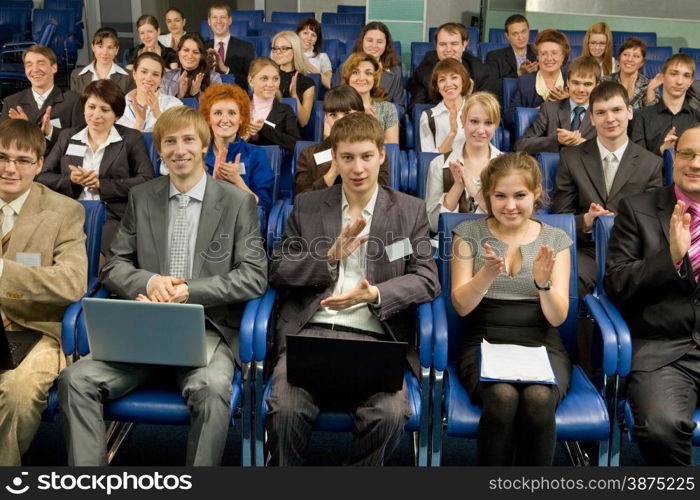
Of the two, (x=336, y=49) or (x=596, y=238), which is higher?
(x=336, y=49)

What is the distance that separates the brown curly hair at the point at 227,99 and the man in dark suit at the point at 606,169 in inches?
61.2

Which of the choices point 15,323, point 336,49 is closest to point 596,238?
point 15,323

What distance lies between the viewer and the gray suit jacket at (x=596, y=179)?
3559 mm

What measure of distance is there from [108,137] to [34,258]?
1198mm

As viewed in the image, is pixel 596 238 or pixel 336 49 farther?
pixel 336 49

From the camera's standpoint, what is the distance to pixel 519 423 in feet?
8.09

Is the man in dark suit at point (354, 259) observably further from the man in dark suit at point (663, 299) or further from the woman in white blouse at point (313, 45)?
the woman in white blouse at point (313, 45)

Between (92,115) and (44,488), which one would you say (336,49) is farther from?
(44,488)

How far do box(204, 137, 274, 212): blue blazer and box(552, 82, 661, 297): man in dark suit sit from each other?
1379 millimetres

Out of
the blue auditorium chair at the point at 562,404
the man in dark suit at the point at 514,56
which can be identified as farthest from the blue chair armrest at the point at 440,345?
the man in dark suit at the point at 514,56

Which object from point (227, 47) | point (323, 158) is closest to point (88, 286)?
point (323, 158)

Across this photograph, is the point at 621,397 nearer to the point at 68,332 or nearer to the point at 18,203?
the point at 68,332

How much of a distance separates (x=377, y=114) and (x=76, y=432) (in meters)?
2.78

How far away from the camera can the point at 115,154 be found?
3.79 meters
